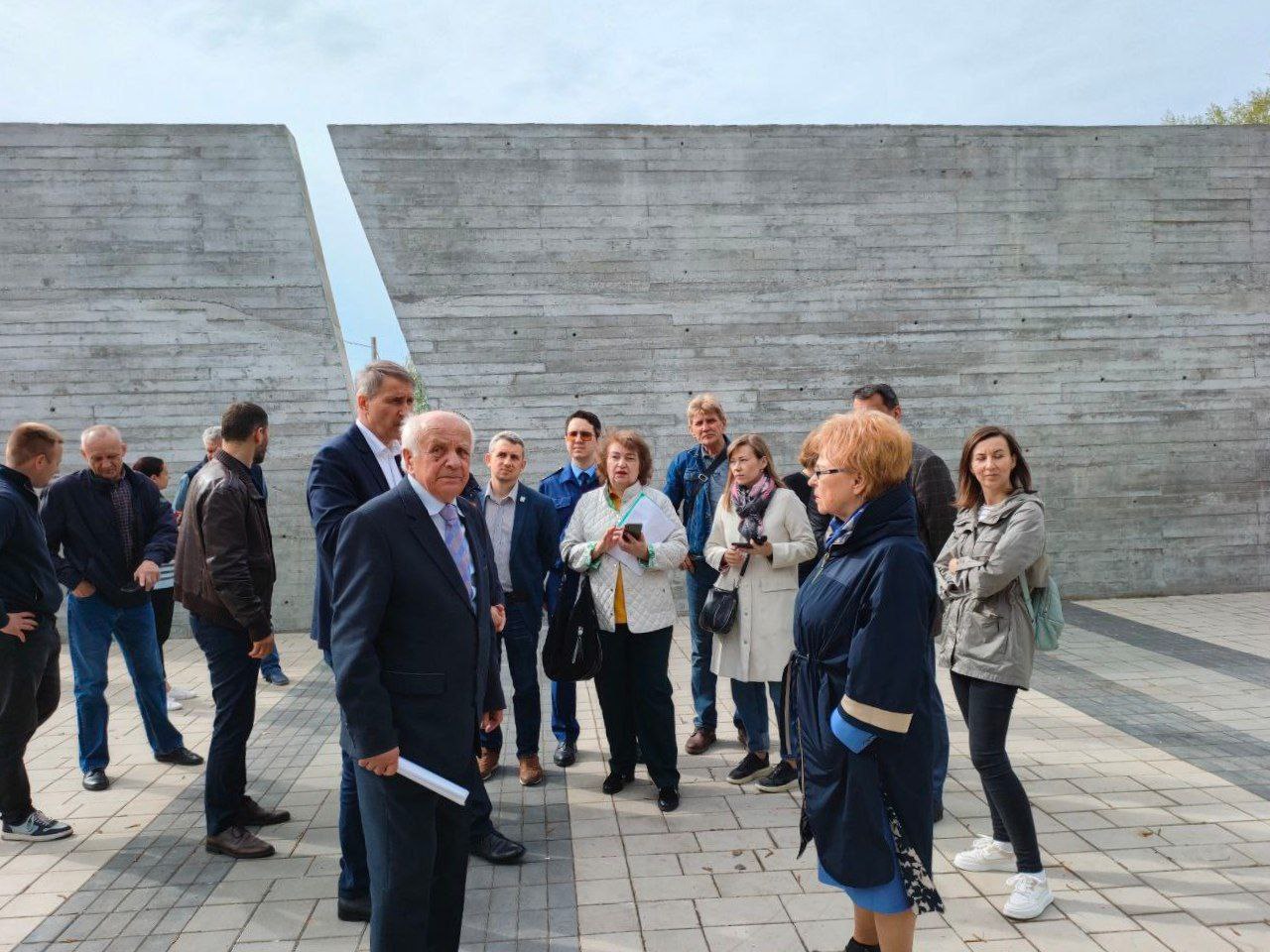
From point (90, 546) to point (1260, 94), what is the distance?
27100 millimetres

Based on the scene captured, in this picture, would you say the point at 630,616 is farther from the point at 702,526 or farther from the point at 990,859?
the point at 990,859

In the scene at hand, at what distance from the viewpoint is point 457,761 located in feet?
8.70

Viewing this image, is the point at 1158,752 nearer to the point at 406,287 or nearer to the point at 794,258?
the point at 794,258

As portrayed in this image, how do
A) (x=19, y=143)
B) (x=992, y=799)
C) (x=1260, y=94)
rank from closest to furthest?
(x=992, y=799) → (x=19, y=143) → (x=1260, y=94)

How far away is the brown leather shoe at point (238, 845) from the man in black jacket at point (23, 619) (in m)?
0.87

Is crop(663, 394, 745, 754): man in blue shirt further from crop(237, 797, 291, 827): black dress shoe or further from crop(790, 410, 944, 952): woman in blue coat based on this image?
crop(790, 410, 944, 952): woman in blue coat

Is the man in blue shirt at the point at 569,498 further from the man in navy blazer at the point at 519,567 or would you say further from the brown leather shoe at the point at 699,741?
the brown leather shoe at the point at 699,741

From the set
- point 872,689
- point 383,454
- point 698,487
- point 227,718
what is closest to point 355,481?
point 383,454

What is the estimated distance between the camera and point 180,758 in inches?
202

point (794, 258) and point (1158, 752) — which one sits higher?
point (794, 258)

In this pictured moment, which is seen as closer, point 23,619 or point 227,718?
point 227,718

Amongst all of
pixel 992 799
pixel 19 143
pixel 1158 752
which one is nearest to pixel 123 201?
pixel 19 143

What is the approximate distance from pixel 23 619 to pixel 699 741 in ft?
11.4

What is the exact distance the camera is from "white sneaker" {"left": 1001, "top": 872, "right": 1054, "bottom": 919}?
3154mm
